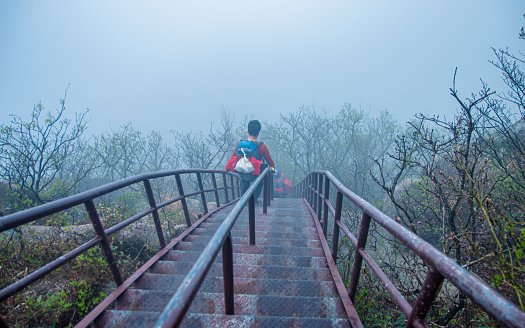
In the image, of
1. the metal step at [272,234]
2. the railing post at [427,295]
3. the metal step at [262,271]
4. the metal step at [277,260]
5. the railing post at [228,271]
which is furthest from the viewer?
the metal step at [272,234]

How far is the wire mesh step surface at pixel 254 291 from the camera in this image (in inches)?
67.5

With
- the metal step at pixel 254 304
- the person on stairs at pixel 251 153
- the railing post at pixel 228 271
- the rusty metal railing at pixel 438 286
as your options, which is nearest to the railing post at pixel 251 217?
the metal step at pixel 254 304

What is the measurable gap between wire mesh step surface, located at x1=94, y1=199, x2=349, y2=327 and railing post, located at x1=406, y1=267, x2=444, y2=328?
809 millimetres

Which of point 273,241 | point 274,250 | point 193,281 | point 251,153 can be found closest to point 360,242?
point 193,281

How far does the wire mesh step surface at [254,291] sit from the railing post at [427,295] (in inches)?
31.9

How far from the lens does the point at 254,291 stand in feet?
7.02

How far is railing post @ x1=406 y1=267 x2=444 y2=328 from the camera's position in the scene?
37.5 inches

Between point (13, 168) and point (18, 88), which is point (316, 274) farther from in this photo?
point (18, 88)

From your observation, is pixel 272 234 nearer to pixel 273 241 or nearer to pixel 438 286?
pixel 273 241

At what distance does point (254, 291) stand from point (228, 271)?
24.7 inches

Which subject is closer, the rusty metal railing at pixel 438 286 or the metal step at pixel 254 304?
the rusty metal railing at pixel 438 286

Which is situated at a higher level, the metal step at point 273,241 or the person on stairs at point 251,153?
Answer: the person on stairs at point 251,153

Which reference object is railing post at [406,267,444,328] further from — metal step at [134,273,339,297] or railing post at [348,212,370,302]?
metal step at [134,273,339,297]

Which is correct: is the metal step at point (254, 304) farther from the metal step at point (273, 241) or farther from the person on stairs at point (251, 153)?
the person on stairs at point (251, 153)
